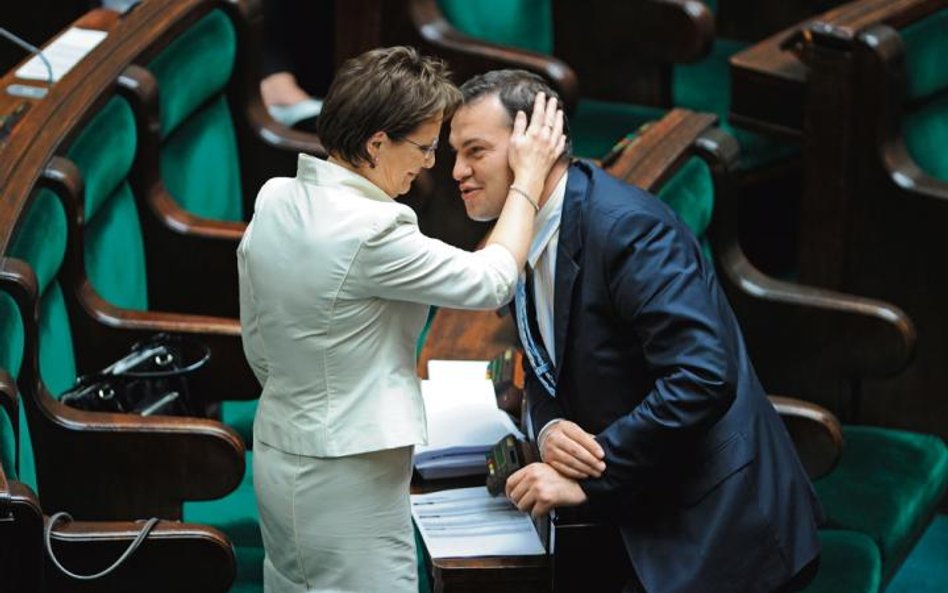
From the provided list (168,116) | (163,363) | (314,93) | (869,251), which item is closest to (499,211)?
(163,363)

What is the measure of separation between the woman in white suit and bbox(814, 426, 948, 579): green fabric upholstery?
1.18 meters

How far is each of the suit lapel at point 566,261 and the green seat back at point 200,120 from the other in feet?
3.93

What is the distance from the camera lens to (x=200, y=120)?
346 centimetres

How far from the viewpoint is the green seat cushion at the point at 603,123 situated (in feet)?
13.1

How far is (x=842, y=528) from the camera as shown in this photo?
308 centimetres

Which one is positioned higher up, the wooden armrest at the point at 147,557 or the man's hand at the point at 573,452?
the man's hand at the point at 573,452

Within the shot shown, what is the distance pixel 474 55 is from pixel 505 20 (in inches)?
12.0

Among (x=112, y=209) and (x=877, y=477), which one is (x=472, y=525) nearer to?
(x=112, y=209)

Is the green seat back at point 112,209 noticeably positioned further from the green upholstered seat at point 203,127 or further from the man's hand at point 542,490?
the man's hand at point 542,490

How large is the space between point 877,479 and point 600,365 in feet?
4.08

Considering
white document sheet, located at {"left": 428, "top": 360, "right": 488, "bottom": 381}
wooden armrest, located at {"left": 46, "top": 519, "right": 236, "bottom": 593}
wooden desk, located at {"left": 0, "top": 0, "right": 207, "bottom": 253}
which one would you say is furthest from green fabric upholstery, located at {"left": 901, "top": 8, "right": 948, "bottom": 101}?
wooden armrest, located at {"left": 46, "top": 519, "right": 236, "bottom": 593}

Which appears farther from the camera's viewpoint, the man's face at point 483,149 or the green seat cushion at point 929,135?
the green seat cushion at point 929,135

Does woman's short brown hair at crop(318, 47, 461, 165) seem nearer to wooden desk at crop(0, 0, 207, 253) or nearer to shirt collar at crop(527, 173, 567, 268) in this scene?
shirt collar at crop(527, 173, 567, 268)

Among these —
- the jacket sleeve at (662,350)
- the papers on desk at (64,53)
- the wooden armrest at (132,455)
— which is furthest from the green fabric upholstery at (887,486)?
the papers on desk at (64,53)
